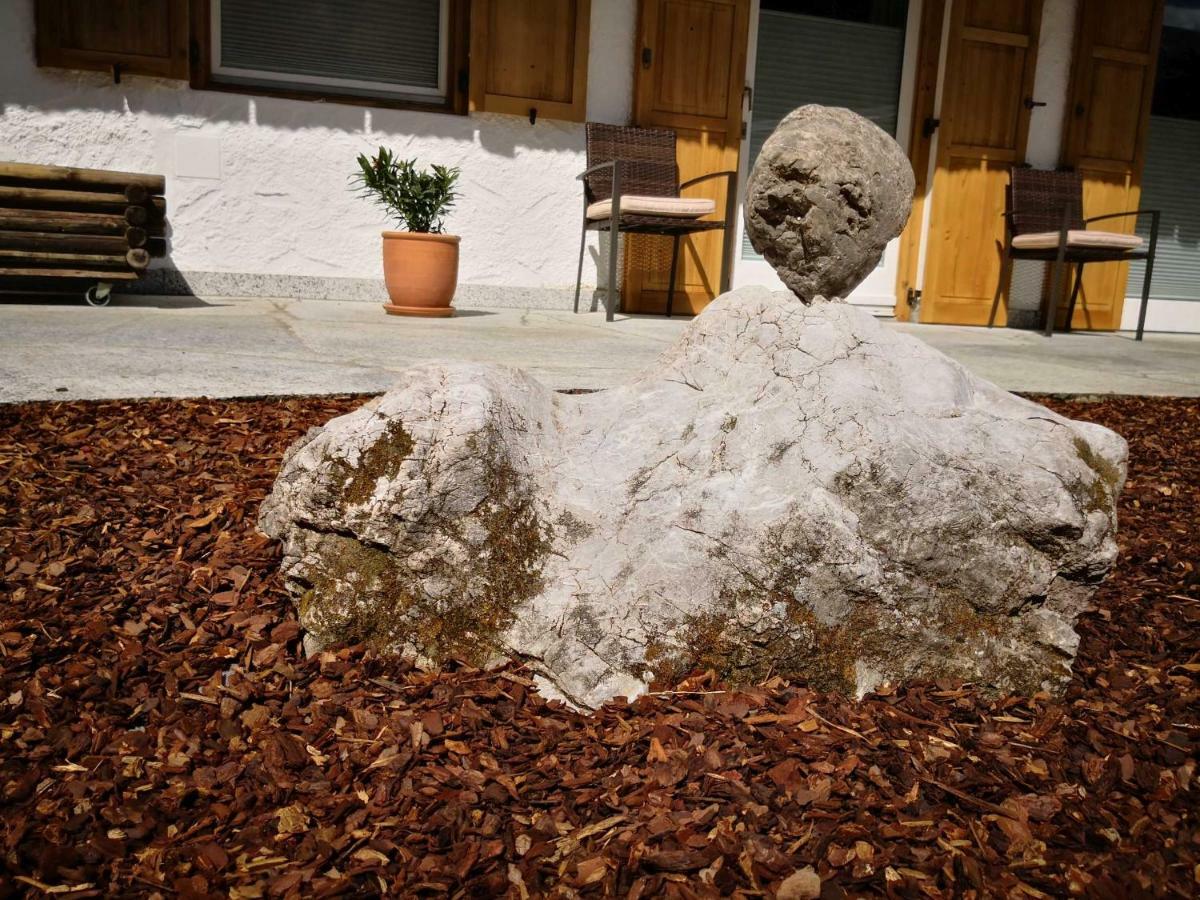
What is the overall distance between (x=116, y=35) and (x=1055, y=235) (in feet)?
19.7

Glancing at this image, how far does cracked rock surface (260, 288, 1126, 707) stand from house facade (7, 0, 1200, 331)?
4.84 m

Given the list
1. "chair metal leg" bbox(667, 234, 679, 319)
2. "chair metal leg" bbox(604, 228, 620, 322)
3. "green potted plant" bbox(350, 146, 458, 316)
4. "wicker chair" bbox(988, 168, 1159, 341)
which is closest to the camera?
"green potted plant" bbox(350, 146, 458, 316)

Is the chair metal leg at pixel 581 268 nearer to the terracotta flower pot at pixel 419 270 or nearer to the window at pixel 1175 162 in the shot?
the terracotta flower pot at pixel 419 270

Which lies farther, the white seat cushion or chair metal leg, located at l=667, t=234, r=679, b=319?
chair metal leg, located at l=667, t=234, r=679, b=319

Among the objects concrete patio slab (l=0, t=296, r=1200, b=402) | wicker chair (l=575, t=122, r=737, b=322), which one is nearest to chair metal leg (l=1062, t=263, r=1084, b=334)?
concrete patio slab (l=0, t=296, r=1200, b=402)

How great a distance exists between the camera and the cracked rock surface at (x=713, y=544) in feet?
4.80

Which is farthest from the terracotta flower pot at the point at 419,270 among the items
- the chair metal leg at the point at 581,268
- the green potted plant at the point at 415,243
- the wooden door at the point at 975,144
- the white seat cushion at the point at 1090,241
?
the white seat cushion at the point at 1090,241

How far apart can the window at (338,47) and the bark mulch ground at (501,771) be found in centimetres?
497

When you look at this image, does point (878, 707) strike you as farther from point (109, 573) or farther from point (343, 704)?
point (109, 573)

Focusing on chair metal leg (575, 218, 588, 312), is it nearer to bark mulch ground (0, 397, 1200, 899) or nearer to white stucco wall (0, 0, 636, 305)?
white stucco wall (0, 0, 636, 305)

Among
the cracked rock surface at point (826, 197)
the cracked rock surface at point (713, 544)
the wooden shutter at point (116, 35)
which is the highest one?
the wooden shutter at point (116, 35)

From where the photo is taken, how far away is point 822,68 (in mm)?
7031

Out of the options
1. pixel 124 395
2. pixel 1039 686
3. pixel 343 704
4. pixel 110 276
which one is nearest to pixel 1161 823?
pixel 1039 686

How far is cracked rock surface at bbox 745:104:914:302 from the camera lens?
5.80 ft
